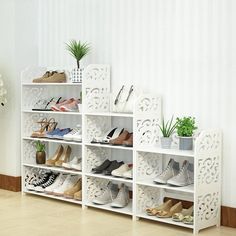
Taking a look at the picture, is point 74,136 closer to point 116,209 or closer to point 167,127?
point 116,209

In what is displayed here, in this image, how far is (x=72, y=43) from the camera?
625 cm

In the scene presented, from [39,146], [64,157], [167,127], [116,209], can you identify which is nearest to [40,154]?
[39,146]

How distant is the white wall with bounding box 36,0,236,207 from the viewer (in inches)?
194

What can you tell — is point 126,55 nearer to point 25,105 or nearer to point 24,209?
point 25,105

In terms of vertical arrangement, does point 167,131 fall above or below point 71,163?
above

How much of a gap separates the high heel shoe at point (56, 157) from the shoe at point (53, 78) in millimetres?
786

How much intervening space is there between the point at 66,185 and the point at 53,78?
120cm

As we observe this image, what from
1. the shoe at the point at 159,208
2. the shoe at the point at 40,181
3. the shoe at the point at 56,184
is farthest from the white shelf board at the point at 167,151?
the shoe at the point at 40,181

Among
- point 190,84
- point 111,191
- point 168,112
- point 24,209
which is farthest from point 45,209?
point 190,84

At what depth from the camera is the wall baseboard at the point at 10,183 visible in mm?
6500

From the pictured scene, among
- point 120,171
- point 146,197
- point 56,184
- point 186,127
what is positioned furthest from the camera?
point 56,184

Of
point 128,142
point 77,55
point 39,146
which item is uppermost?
point 77,55

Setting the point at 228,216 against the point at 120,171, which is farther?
the point at 120,171

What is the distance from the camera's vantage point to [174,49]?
5.31 m
